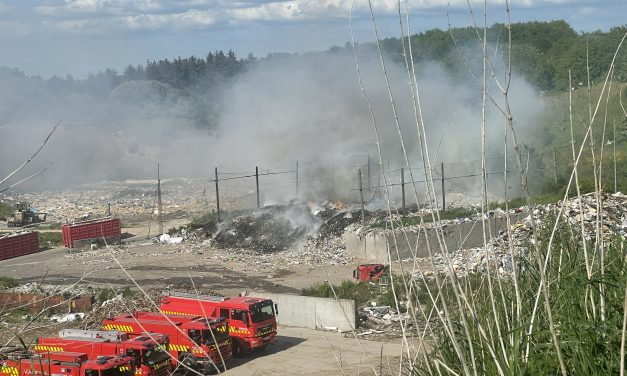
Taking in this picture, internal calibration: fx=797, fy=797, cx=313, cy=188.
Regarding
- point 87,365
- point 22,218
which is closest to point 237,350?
point 87,365

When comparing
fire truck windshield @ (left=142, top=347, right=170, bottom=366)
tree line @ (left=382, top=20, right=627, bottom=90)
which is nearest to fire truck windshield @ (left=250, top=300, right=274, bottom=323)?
fire truck windshield @ (left=142, top=347, right=170, bottom=366)

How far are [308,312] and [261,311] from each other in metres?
2.44

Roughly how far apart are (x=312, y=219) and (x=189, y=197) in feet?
66.6

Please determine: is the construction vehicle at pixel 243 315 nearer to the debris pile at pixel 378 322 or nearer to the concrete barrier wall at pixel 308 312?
the concrete barrier wall at pixel 308 312

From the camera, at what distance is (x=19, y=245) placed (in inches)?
1319

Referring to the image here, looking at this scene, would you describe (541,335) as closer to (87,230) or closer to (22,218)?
(87,230)

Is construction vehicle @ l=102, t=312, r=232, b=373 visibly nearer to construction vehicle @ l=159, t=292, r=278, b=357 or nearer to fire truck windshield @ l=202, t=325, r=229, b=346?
fire truck windshield @ l=202, t=325, r=229, b=346

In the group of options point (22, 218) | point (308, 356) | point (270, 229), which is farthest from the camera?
point (22, 218)

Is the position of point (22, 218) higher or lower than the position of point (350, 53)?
lower

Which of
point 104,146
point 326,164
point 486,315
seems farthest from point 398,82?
point 486,315

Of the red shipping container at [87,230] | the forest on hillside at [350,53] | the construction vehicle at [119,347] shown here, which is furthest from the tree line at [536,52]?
the construction vehicle at [119,347]

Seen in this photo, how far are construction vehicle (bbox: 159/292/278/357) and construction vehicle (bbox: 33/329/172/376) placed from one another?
199 centimetres

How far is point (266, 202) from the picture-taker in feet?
124

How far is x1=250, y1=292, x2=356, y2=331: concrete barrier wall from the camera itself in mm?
18609
